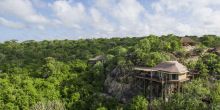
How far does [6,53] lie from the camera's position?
93125 millimetres

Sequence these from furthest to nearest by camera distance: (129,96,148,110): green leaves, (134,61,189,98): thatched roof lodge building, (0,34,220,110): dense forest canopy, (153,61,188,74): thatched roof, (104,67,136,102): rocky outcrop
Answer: (104,67,136,102): rocky outcrop, (134,61,189,98): thatched roof lodge building, (153,61,188,74): thatched roof, (129,96,148,110): green leaves, (0,34,220,110): dense forest canopy

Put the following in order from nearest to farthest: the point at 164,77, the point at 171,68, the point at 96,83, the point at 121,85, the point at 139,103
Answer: the point at 139,103, the point at 171,68, the point at 164,77, the point at 121,85, the point at 96,83

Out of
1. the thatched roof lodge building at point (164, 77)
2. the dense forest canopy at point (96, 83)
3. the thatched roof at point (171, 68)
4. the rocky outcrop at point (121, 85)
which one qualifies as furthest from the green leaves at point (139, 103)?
the thatched roof at point (171, 68)

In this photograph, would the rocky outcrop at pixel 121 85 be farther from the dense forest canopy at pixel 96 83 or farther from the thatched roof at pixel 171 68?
the thatched roof at pixel 171 68

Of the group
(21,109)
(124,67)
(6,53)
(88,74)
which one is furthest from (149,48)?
(6,53)

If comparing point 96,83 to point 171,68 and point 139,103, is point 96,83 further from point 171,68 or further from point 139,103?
point 171,68

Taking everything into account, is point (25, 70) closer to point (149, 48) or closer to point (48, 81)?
point (48, 81)

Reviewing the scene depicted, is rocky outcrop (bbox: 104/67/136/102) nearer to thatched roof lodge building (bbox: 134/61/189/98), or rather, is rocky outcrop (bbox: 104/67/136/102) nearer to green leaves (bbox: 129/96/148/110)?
thatched roof lodge building (bbox: 134/61/189/98)

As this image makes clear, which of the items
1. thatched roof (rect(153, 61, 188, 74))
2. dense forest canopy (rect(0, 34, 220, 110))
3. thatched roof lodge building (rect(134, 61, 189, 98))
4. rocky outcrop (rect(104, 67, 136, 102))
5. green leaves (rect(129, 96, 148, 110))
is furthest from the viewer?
rocky outcrop (rect(104, 67, 136, 102))

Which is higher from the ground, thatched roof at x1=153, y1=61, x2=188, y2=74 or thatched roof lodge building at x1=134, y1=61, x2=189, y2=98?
thatched roof at x1=153, y1=61, x2=188, y2=74

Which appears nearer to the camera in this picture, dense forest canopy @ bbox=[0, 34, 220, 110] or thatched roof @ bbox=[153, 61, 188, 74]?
dense forest canopy @ bbox=[0, 34, 220, 110]

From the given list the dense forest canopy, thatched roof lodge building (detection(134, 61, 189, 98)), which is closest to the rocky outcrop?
the dense forest canopy

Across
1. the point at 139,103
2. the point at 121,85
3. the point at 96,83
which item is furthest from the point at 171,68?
the point at 96,83

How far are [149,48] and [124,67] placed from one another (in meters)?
8.49
